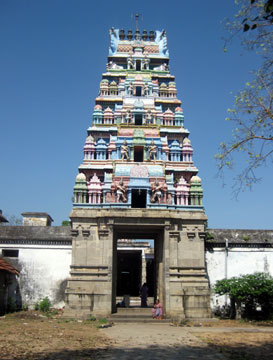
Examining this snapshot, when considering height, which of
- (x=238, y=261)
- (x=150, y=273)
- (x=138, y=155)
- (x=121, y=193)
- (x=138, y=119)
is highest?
(x=138, y=119)

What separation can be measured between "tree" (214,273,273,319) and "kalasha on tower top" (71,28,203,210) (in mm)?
3928

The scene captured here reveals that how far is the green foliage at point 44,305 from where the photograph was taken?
19.0m

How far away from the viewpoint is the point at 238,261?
1995 centimetres

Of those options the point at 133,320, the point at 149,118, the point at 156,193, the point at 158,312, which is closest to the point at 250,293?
the point at 158,312

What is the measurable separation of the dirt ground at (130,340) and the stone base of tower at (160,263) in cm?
107

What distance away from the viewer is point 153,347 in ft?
36.0

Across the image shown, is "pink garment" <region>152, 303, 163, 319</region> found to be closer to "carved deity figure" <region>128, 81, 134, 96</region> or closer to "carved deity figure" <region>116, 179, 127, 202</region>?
"carved deity figure" <region>116, 179, 127, 202</region>

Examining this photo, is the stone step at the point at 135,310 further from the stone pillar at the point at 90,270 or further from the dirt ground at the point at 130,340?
the dirt ground at the point at 130,340

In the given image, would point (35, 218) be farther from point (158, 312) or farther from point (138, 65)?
point (158, 312)

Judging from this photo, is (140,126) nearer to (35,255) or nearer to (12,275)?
(35,255)

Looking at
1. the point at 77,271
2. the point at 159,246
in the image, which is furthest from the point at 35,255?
the point at 159,246

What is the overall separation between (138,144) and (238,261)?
26.5ft

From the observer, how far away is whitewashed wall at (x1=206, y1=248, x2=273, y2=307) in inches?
774

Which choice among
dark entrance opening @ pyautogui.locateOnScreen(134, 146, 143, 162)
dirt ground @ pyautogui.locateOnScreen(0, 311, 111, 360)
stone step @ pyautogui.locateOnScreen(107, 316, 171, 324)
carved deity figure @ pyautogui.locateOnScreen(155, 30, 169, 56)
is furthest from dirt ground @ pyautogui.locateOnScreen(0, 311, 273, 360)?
carved deity figure @ pyautogui.locateOnScreen(155, 30, 169, 56)
